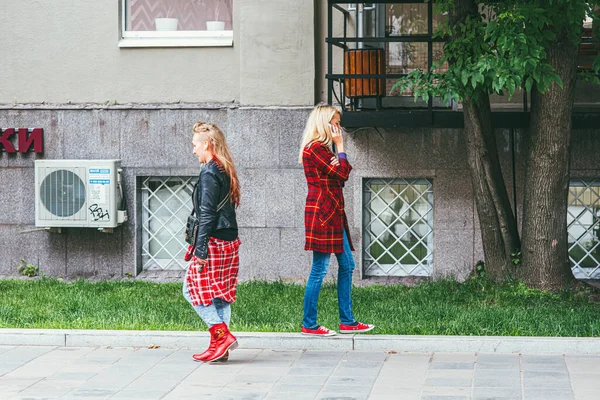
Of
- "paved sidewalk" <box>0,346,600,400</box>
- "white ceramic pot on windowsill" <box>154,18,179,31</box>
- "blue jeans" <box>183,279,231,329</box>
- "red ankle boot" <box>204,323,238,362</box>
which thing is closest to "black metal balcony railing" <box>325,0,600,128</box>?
"white ceramic pot on windowsill" <box>154,18,179,31</box>

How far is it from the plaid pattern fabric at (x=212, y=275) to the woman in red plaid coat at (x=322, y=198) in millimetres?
779

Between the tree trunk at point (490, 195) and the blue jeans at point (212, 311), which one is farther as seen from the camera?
the tree trunk at point (490, 195)

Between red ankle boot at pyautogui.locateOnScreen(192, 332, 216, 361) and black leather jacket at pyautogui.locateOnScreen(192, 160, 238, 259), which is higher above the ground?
black leather jacket at pyautogui.locateOnScreen(192, 160, 238, 259)

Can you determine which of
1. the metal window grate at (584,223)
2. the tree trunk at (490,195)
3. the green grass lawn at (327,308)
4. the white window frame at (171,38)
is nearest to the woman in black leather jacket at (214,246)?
the green grass lawn at (327,308)

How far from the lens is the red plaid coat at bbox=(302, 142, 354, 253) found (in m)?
7.91

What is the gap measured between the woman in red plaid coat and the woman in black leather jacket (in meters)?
0.71

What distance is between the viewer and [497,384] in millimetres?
6762

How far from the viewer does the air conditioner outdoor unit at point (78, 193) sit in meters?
12.0

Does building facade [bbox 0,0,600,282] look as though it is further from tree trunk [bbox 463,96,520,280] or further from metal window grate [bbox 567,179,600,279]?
tree trunk [bbox 463,96,520,280]

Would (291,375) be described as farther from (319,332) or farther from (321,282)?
(321,282)

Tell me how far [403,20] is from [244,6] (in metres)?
1.97

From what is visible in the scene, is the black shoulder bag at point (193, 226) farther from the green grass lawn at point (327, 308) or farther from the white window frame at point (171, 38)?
the white window frame at point (171, 38)

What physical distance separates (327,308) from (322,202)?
1966 millimetres

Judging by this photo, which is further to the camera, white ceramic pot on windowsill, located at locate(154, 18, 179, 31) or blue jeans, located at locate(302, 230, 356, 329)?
white ceramic pot on windowsill, located at locate(154, 18, 179, 31)
